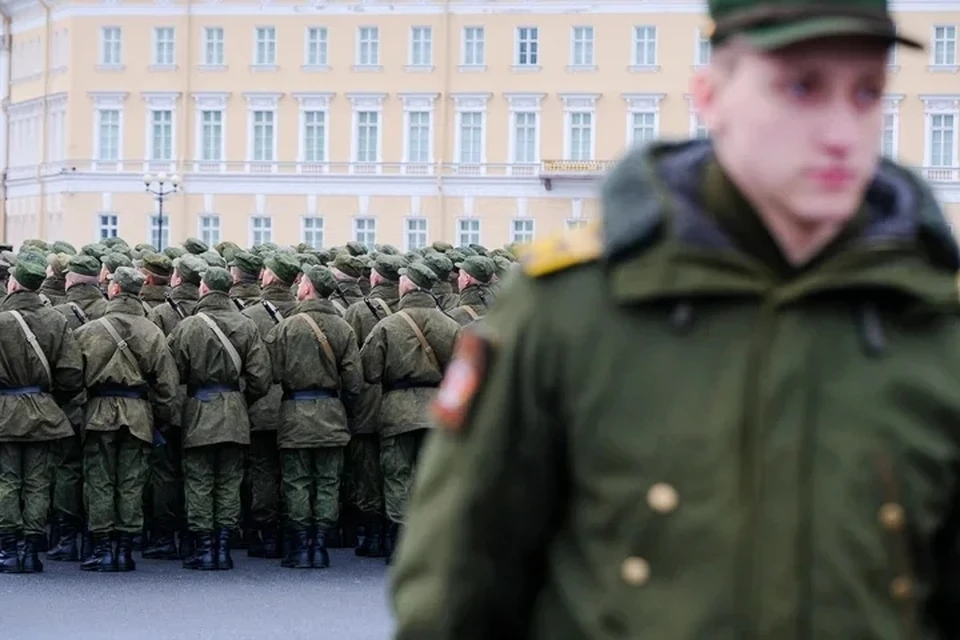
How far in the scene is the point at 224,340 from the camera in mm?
12023

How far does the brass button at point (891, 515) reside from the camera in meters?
2.37

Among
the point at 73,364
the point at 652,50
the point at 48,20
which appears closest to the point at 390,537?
the point at 73,364

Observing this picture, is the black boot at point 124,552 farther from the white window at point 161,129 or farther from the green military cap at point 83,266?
the white window at point 161,129

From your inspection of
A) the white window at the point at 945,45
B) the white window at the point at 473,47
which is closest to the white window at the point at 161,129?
the white window at the point at 473,47

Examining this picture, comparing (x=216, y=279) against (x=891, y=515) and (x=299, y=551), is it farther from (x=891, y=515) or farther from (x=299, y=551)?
(x=891, y=515)

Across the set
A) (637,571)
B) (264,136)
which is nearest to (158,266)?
(637,571)

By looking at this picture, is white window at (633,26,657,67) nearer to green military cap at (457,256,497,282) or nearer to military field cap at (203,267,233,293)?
green military cap at (457,256,497,282)

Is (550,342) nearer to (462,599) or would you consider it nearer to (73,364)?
(462,599)

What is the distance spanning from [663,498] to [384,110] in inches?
2149

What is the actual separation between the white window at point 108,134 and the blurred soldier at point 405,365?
152 ft

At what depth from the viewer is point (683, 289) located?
2398 mm

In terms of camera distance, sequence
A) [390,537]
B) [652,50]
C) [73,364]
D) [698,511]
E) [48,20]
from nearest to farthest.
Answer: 1. [698,511]
2. [73,364]
3. [390,537]
4. [652,50]
5. [48,20]

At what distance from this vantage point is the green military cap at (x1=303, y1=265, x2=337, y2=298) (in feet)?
40.5

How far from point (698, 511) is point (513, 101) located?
5430 centimetres
